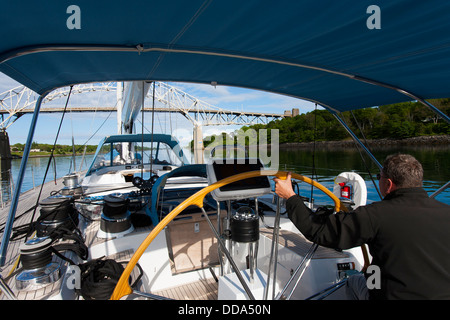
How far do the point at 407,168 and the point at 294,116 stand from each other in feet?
241

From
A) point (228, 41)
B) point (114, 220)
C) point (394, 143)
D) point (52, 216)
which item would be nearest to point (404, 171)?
point (228, 41)

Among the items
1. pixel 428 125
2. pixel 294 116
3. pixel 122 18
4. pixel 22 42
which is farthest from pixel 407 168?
pixel 294 116

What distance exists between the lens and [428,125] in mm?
46312

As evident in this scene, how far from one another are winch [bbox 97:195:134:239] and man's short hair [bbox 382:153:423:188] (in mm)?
2497

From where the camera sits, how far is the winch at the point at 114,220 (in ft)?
9.41

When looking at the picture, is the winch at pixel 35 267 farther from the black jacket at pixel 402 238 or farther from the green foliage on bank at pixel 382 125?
the green foliage on bank at pixel 382 125

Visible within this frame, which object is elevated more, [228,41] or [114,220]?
[228,41]

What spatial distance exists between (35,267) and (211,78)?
2313 mm

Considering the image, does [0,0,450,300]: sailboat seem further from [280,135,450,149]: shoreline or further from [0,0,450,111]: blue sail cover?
[280,135,450,149]: shoreline

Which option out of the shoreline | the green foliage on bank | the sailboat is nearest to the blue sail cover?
the sailboat

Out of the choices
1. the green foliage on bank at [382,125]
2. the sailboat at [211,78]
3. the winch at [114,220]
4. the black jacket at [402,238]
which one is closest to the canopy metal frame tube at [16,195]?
the sailboat at [211,78]

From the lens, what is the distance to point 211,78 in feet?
9.62

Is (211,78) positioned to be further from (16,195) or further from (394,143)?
(394,143)

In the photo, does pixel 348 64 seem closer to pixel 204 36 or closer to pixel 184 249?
pixel 204 36
